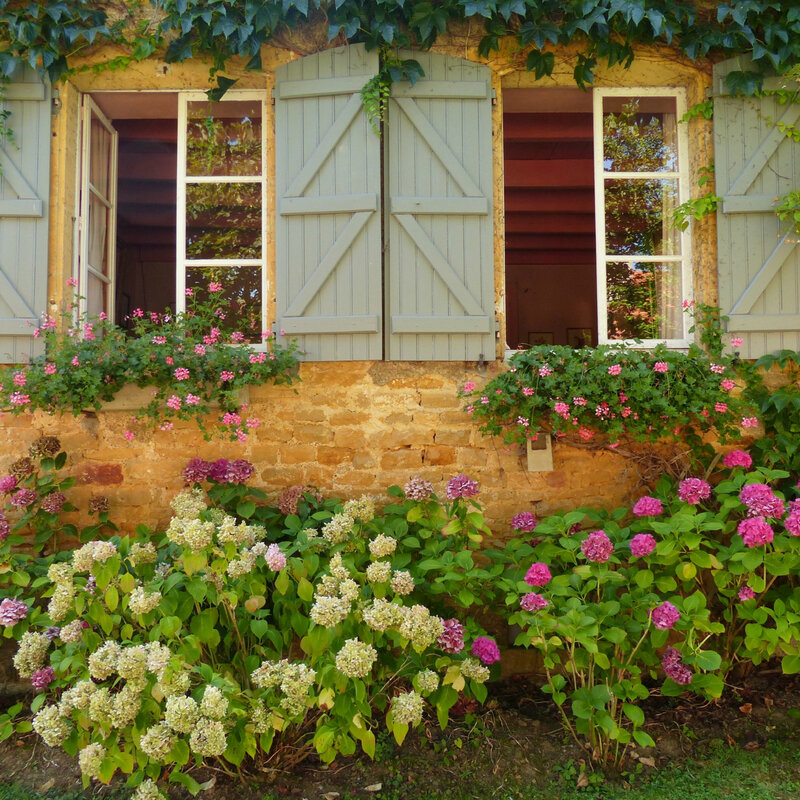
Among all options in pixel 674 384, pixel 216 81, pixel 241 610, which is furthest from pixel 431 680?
pixel 216 81

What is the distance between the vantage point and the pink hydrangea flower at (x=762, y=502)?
2754 mm

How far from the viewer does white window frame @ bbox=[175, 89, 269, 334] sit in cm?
370

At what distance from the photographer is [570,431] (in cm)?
352

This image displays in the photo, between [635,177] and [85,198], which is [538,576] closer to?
[635,177]

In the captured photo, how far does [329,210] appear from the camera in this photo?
3.54 metres

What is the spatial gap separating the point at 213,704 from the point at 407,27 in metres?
3.45

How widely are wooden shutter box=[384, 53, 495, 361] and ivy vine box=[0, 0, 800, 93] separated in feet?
0.80

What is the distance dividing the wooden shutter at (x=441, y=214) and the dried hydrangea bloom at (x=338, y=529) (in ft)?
3.42

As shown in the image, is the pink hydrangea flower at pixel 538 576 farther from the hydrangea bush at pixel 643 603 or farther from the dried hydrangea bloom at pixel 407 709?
the dried hydrangea bloom at pixel 407 709

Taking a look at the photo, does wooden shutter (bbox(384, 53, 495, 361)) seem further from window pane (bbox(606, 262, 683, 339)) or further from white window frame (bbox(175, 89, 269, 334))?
window pane (bbox(606, 262, 683, 339))

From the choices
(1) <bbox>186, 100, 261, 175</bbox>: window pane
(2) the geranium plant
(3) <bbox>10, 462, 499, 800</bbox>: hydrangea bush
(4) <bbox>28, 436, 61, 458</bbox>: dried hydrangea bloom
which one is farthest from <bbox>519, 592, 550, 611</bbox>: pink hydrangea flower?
(1) <bbox>186, 100, 261, 175</bbox>: window pane

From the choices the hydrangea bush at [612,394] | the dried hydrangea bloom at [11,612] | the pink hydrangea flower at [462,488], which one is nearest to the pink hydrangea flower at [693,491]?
the hydrangea bush at [612,394]

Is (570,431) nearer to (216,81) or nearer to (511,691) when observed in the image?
(511,691)

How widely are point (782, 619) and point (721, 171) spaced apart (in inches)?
93.5
